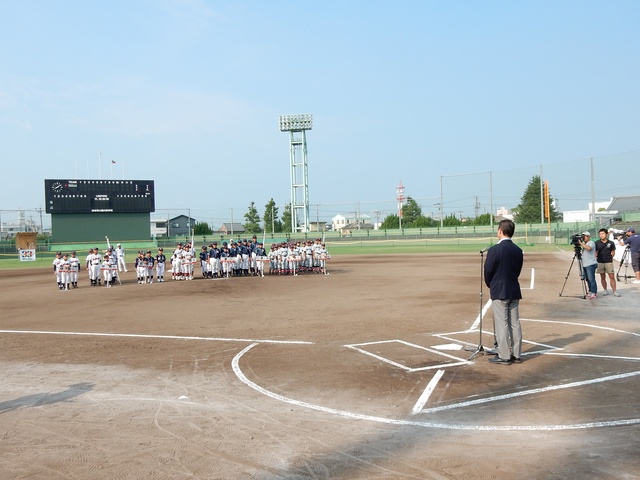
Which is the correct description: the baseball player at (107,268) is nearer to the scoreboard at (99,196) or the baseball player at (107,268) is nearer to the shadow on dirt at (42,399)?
the shadow on dirt at (42,399)

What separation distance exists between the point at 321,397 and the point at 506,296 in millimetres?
3457

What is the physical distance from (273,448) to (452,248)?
164 feet

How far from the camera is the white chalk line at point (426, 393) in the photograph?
6020 mm

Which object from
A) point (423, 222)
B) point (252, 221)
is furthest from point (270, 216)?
point (423, 222)

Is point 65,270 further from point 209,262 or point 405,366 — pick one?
point 405,366

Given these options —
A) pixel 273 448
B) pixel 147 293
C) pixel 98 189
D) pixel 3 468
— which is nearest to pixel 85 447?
pixel 3 468

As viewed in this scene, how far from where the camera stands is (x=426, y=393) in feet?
21.7

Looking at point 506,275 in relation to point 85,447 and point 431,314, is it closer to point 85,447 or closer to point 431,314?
point 431,314

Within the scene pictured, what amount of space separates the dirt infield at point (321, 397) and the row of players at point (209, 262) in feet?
34.9

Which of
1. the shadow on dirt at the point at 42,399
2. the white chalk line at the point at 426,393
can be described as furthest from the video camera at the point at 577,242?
the shadow on dirt at the point at 42,399

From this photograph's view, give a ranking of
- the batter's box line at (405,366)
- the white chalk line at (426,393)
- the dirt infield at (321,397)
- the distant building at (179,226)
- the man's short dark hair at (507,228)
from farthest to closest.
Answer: the distant building at (179,226) → the man's short dark hair at (507,228) → the batter's box line at (405,366) → the white chalk line at (426,393) → the dirt infield at (321,397)

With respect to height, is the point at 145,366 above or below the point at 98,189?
below

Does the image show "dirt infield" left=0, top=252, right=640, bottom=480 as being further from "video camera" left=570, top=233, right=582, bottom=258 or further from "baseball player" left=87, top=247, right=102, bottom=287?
"baseball player" left=87, top=247, right=102, bottom=287

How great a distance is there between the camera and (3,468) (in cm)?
471
